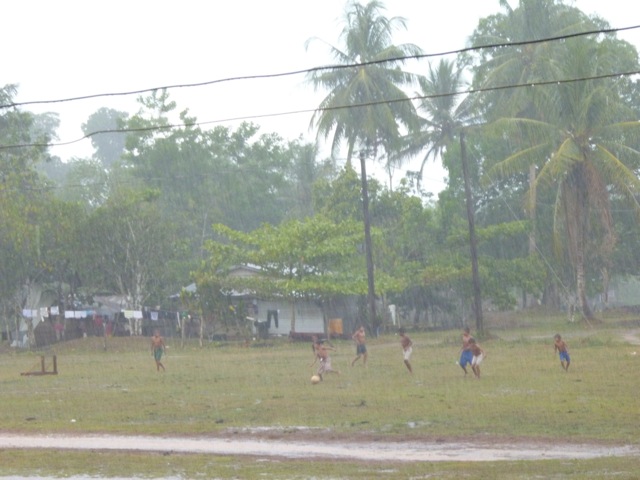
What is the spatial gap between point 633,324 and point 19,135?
1415 inches

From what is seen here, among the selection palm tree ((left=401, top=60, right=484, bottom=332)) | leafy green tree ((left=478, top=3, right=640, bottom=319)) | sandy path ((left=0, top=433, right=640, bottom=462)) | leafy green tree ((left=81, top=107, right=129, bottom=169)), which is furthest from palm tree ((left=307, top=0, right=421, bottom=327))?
leafy green tree ((left=81, top=107, right=129, bottom=169))

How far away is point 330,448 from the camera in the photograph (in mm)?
16172

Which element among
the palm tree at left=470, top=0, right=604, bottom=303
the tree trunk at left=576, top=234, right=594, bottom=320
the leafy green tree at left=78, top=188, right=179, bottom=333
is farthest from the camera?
the palm tree at left=470, top=0, right=604, bottom=303

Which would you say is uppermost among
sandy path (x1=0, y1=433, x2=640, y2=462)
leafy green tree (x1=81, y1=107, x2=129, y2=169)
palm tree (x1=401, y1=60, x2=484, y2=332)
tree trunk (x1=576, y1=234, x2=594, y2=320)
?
leafy green tree (x1=81, y1=107, x2=129, y2=169)

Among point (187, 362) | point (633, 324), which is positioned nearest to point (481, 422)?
point (187, 362)

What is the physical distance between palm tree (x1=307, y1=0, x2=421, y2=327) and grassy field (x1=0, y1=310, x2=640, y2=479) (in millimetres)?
23643

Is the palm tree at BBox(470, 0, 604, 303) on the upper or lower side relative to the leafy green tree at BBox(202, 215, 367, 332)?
upper

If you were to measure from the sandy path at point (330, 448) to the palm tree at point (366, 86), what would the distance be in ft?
146

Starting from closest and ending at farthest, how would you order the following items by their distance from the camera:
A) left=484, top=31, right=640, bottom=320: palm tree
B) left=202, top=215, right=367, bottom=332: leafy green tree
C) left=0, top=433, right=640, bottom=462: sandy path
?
left=0, top=433, right=640, bottom=462: sandy path → left=484, top=31, right=640, bottom=320: palm tree → left=202, top=215, right=367, bottom=332: leafy green tree

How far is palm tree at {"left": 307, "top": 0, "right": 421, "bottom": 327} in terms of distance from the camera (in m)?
61.3

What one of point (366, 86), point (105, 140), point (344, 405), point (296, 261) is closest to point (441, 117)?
point (366, 86)

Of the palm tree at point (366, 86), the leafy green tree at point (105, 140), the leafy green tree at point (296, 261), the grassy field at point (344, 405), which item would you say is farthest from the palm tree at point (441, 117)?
the leafy green tree at point (105, 140)

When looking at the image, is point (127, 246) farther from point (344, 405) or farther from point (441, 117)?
point (344, 405)

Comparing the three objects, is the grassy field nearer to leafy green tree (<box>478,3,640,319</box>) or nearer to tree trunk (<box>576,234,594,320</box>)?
leafy green tree (<box>478,3,640,319</box>)
